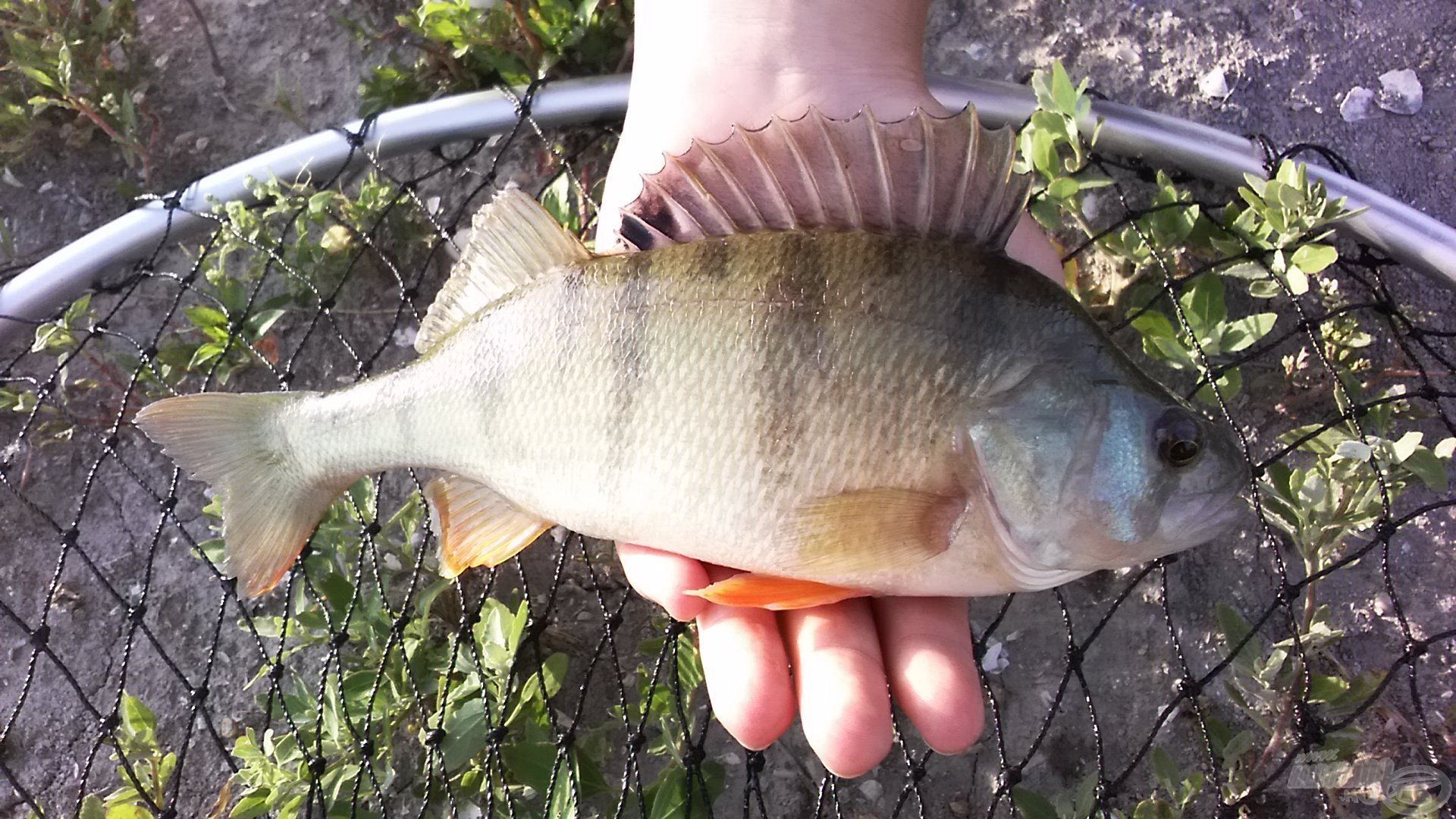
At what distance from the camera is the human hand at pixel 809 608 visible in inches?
62.9

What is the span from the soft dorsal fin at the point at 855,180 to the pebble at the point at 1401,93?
71.6 inches

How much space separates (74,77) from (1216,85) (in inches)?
139

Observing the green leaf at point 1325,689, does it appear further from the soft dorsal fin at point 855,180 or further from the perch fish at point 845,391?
the soft dorsal fin at point 855,180

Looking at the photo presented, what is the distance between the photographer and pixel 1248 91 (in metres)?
2.64

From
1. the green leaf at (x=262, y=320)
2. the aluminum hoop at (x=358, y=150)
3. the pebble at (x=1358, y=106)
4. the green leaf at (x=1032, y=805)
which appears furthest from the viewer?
the pebble at (x=1358, y=106)

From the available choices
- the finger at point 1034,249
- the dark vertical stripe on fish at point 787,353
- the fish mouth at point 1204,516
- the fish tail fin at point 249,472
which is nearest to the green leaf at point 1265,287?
the finger at point 1034,249

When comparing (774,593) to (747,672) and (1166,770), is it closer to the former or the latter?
(747,672)

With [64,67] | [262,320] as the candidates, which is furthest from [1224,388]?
[64,67]

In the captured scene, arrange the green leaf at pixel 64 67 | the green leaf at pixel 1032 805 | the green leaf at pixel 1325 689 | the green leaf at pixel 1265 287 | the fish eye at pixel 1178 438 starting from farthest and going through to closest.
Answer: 1. the green leaf at pixel 64 67
2. the green leaf at pixel 1265 287
3. the green leaf at pixel 1032 805
4. the green leaf at pixel 1325 689
5. the fish eye at pixel 1178 438

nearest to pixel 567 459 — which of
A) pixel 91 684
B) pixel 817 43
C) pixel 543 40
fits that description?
pixel 817 43

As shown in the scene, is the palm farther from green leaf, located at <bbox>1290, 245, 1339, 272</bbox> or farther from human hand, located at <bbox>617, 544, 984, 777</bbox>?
green leaf, located at <bbox>1290, 245, 1339, 272</bbox>

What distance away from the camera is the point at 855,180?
1530 millimetres

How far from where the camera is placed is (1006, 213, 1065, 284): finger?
1894 mm

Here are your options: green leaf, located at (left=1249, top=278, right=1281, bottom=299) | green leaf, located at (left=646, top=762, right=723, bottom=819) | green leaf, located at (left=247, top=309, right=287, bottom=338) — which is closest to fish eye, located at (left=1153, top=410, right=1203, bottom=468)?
green leaf, located at (left=1249, top=278, right=1281, bottom=299)
